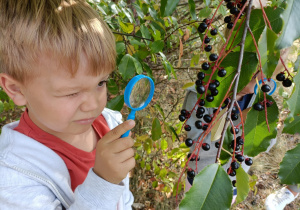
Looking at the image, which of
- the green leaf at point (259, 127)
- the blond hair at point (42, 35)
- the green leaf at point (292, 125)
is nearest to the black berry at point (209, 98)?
the green leaf at point (259, 127)

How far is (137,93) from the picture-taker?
3.37 ft

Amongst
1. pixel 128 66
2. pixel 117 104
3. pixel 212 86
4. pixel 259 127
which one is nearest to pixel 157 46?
pixel 128 66

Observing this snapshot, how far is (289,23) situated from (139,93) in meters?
0.64

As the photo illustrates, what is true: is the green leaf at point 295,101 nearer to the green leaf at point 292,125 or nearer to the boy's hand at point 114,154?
the green leaf at point 292,125

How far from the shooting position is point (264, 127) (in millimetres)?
717

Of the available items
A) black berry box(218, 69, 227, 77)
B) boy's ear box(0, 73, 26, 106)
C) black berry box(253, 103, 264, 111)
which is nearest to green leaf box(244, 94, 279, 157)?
black berry box(253, 103, 264, 111)

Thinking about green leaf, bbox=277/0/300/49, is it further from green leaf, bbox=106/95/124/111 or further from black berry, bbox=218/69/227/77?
green leaf, bbox=106/95/124/111

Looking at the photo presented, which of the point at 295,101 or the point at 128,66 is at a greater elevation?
Result: the point at 295,101

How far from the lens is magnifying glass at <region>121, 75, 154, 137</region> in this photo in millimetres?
945

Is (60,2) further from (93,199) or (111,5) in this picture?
(93,199)

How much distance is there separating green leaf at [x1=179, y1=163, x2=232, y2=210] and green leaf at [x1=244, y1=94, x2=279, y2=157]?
0.19 m

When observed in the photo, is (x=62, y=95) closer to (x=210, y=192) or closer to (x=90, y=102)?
(x=90, y=102)

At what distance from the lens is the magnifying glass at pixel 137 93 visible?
945mm

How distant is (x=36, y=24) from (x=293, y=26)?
754mm
